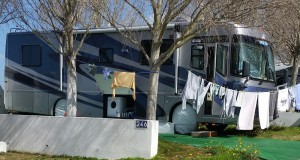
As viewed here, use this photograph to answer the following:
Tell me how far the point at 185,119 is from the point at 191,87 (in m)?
1.73

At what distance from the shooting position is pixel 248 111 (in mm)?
13633

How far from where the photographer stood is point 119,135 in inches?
415

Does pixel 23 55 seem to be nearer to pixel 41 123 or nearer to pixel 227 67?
pixel 41 123

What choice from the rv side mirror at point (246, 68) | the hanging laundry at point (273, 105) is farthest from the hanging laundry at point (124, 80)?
the hanging laundry at point (273, 105)

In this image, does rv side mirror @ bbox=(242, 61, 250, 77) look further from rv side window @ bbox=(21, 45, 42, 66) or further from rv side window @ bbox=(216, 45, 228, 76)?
rv side window @ bbox=(21, 45, 42, 66)

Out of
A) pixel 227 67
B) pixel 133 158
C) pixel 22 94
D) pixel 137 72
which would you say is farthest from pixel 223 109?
pixel 22 94

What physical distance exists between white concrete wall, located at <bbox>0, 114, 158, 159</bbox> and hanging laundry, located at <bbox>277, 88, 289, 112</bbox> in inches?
231

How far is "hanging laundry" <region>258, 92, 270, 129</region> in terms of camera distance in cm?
1370

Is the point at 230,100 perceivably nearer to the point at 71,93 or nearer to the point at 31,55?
the point at 71,93

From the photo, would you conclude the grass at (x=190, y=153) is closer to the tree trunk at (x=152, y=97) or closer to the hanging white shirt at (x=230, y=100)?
the tree trunk at (x=152, y=97)

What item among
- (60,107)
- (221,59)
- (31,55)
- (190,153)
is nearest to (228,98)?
(221,59)

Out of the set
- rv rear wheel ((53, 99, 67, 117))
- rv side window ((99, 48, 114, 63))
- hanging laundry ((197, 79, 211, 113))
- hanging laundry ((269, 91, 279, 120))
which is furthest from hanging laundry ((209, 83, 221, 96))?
rv rear wheel ((53, 99, 67, 117))

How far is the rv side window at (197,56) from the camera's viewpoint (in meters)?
14.1

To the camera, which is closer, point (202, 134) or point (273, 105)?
point (202, 134)
